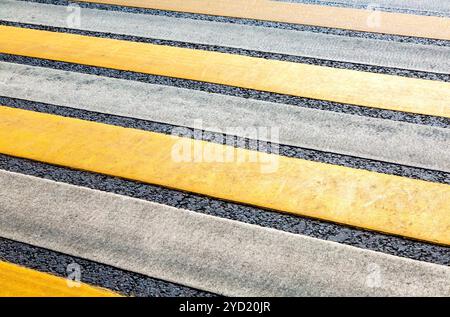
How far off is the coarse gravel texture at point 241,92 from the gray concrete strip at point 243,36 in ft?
1.92

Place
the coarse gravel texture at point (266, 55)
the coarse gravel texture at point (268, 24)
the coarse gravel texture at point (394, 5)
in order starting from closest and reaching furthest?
the coarse gravel texture at point (266, 55), the coarse gravel texture at point (268, 24), the coarse gravel texture at point (394, 5)

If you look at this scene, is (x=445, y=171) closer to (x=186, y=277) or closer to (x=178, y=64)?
(x=186, y=277)

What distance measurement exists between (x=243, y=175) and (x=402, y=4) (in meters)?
2.68

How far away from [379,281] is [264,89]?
1714 mm

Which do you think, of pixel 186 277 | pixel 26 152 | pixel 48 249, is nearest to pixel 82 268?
pixel 48 249

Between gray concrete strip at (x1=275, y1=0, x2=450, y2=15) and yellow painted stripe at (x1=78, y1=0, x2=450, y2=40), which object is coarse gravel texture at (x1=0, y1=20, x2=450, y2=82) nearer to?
yellow painted stripe at (x1=78, y1=0, x2=450, y2=40)

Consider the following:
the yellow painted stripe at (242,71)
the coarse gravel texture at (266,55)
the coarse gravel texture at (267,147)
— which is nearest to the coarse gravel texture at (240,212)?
the coarse gravel texture at (267,147)

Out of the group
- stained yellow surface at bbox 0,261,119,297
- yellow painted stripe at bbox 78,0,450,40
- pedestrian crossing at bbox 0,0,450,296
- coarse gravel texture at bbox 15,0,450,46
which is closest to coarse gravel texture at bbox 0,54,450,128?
pedestrian crossing at bbox 0,0,450,296

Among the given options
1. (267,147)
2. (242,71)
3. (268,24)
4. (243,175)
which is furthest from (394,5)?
(243,175)

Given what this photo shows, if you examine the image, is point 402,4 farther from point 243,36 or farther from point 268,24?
point 243,36

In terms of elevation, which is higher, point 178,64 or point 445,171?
point 178,64

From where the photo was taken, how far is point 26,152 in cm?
328

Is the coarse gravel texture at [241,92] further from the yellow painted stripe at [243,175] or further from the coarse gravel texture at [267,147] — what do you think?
the yellow painted stripe at [243,175]

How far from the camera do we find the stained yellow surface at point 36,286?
7.93 feet
